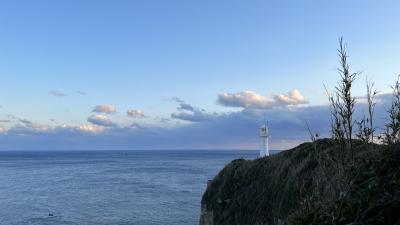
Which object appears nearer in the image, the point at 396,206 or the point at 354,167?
the point at 396,206

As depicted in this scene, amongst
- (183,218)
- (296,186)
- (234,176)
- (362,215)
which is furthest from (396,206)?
(183,218)

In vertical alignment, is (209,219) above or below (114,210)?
above

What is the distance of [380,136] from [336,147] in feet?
3.36

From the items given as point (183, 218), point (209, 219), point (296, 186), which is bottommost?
point (183, 218)

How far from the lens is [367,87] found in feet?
24.8

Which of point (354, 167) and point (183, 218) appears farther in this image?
point (183, 218)

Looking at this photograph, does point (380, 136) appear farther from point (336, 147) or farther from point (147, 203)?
point (147, 203)

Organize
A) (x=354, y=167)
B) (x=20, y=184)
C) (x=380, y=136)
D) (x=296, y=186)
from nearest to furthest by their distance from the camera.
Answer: (x=354, y=167)
(x=380, y=136)
(x=296, y=186)
(x=20, y=184)

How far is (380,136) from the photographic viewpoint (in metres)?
7.53

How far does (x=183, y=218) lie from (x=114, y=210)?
34.1 feet

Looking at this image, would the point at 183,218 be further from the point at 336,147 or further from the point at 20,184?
the point at 20,184

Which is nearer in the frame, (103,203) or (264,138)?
(264,138)

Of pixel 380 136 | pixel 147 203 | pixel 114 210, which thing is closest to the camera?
pixel 380 136

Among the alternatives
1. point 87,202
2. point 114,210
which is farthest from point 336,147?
point 87,202
